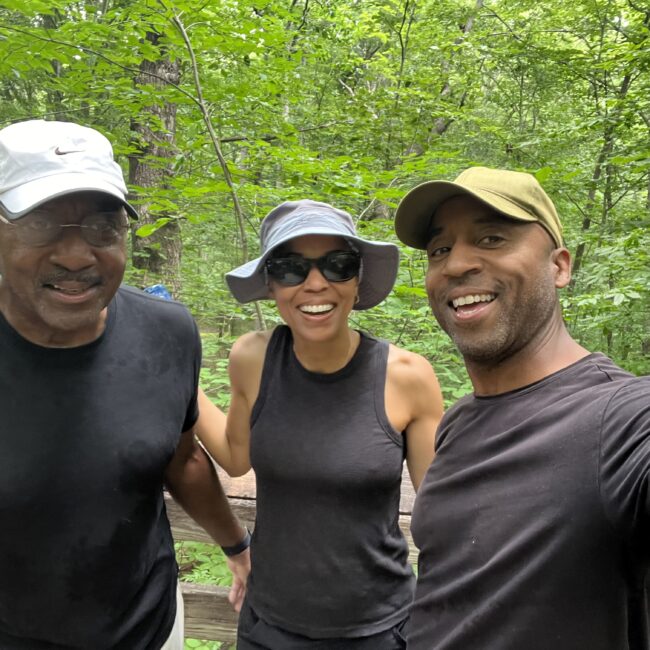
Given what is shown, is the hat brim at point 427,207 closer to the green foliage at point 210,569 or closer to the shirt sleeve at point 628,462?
the shirt sleeve at point 628,462

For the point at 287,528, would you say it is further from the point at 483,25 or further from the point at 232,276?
the point at 483,25

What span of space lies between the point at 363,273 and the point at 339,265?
188 mm

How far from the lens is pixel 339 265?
1.92 metres

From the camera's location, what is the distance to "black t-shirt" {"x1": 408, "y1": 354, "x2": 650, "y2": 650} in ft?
3.32

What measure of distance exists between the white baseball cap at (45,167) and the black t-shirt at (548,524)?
134cm

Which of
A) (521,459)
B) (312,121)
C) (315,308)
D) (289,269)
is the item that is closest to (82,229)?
(289,269)

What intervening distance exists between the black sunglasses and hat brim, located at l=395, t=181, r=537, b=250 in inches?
12.7

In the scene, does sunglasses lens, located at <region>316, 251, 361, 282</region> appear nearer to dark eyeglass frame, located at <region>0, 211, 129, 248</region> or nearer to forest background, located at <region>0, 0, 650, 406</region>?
dark eyeglass frame, located at <region>0, 211, 129, 248</region>

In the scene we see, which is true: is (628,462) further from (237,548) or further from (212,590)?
(212,590)

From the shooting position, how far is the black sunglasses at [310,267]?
1.89m

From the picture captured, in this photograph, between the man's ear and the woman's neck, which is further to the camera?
the woman's neck

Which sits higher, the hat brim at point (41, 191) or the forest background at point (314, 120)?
the forest background at point (314, 120)

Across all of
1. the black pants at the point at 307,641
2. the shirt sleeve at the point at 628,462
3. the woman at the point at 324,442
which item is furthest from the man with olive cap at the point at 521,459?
the black pants at the point at 307,641

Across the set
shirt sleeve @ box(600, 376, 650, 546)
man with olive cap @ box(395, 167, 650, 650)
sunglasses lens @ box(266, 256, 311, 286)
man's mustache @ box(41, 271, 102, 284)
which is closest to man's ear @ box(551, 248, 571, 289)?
man with olive cap @ box(395, 167, 650, 650)
